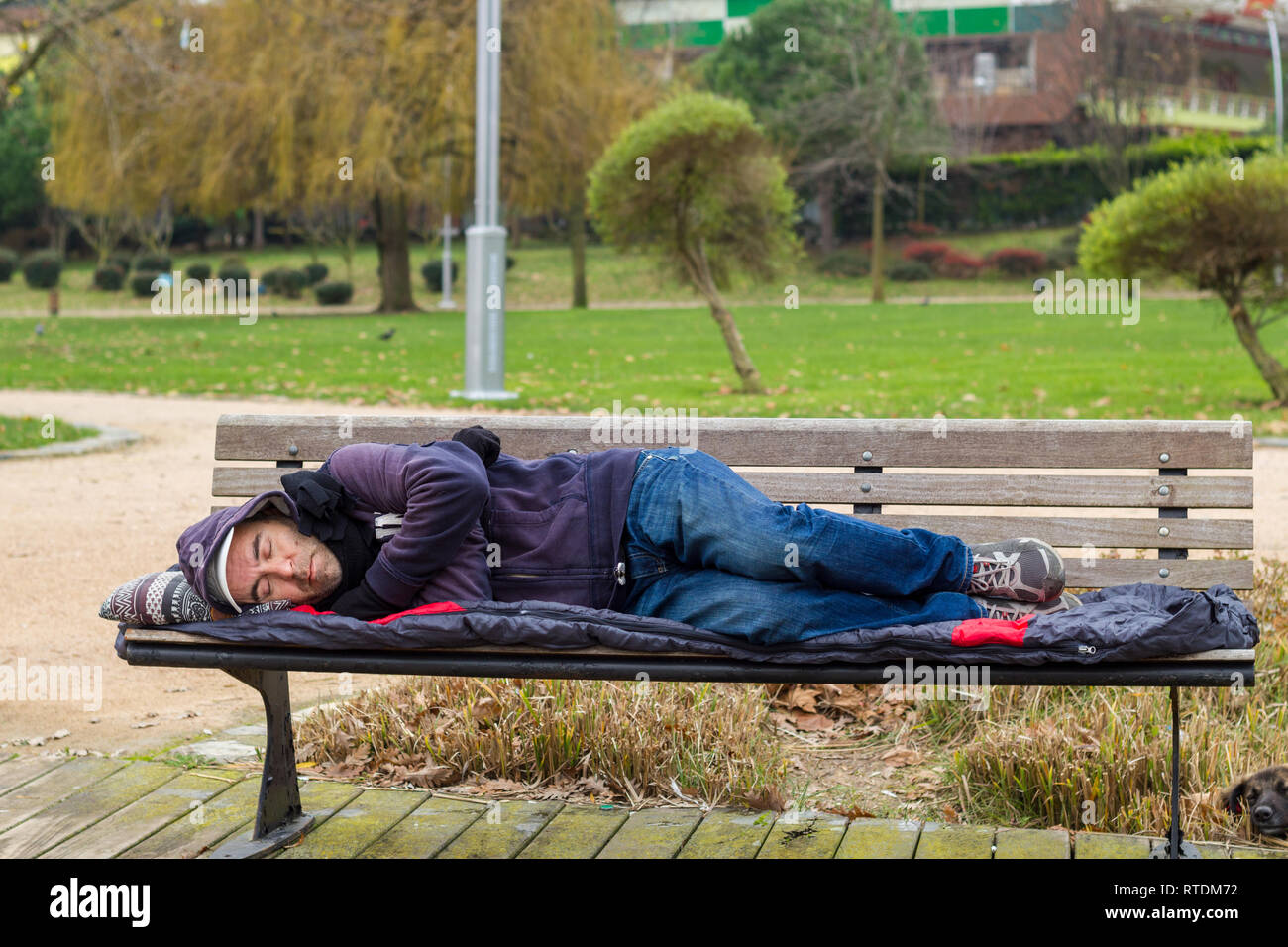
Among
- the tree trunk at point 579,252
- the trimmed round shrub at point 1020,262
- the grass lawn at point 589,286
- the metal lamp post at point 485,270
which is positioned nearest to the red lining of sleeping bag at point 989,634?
the metal lamp post at point 485,270

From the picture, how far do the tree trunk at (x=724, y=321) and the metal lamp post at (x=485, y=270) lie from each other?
7.86ft

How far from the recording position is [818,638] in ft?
9.60

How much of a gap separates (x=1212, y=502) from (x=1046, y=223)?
41.9 m

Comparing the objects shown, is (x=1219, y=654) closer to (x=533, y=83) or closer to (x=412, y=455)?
(x=412, y=455)

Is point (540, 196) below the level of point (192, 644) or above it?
above

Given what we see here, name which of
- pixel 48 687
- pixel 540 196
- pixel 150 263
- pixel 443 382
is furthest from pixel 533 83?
pixel 48 687

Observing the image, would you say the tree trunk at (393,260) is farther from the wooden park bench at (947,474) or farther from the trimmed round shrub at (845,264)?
the wooden park bench at (947,474)

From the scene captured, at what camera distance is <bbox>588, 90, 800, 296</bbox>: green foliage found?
1450 cm

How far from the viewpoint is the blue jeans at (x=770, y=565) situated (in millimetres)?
3012

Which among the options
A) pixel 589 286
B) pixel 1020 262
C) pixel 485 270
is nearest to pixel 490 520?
pixel 485 270

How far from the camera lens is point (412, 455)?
3174 millimetres

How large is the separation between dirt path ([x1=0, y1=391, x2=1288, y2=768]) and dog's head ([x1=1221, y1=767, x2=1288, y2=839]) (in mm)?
2807

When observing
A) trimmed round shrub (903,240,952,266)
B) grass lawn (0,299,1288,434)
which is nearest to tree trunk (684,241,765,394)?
grass lawn (0,299,1288,434)

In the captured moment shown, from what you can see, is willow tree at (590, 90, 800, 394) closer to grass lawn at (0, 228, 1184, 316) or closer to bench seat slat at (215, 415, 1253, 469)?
bench seat slat at (215, 415, 1253, 469)
